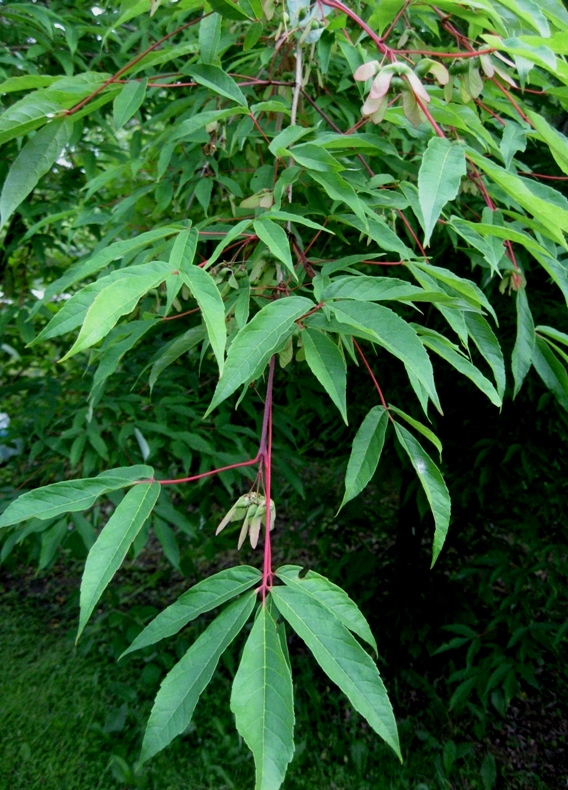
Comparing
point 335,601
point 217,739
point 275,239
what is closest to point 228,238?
point 275,239

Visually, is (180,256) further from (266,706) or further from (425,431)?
(266,706)

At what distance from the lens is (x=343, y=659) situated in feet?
1.84

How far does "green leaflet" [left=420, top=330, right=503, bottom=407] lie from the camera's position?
0.67 meters

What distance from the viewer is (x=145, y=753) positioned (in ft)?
1.89

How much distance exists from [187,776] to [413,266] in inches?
86.4

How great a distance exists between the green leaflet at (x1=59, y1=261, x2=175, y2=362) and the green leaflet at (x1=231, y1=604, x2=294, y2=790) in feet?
0.99

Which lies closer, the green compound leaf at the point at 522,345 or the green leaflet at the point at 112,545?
the green leaflet at the point at 112,545

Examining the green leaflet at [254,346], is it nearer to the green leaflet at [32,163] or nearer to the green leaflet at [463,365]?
the green leaflet at [463,365]

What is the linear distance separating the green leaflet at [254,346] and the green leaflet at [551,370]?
0.50 meters

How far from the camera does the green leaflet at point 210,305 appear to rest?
0.57m

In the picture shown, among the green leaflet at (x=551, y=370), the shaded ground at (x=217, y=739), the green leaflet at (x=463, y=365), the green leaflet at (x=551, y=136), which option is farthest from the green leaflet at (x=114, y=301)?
the shaded ground at (x=217, y=739)

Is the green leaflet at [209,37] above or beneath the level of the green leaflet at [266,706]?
above

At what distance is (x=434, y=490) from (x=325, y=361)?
0.62 ft

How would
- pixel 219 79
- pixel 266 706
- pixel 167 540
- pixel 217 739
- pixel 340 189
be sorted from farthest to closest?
pixel 217 739 < pixel 167 540 < pixel 219 79 < pixel 340 189 < pixel 266 706
